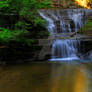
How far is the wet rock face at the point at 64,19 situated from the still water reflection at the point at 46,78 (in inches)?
201

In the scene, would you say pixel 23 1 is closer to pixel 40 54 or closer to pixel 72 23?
pixel 40 54

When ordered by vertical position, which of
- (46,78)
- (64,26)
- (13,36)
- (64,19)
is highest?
(64,19)

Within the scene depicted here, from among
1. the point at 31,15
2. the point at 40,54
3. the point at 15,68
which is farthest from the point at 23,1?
the point at 15,68

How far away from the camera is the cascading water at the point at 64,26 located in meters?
9.11

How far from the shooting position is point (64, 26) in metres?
12.5

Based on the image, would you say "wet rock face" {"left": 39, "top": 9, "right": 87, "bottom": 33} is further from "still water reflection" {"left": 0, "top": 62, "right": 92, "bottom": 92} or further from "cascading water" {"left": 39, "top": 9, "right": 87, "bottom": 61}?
"still water reflection" {"left": 0, "top": 62, "right": 92, "bottom": 92}

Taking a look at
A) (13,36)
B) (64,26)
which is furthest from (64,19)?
(13,36)

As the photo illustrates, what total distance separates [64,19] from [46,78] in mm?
8111

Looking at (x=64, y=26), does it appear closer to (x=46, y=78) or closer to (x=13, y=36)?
(x=13, y=36)

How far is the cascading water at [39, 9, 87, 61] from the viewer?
911cm

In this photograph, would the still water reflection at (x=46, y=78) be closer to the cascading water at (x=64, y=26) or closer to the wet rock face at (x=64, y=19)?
the cascading water at (x=64, y=26)

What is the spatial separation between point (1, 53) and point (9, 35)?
1.11 metres

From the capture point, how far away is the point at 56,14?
527 inches

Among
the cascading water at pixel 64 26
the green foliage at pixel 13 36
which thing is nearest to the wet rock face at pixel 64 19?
the cascading water at pixel 64 26
